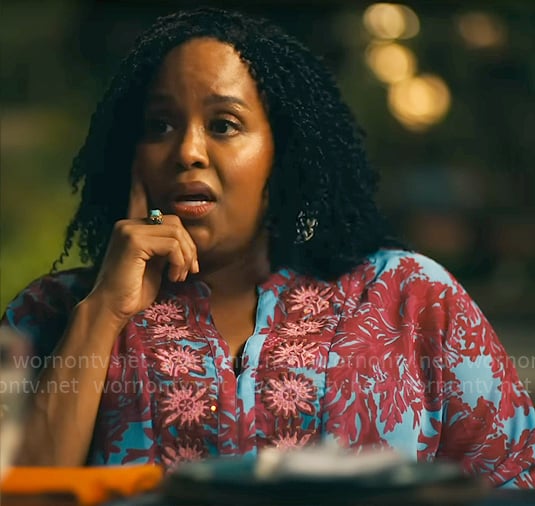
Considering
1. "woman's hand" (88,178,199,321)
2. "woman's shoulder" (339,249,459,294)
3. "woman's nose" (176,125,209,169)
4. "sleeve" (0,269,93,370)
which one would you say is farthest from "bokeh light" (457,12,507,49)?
"sleeve" (0,269,93,370)

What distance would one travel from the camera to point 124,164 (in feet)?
7.38

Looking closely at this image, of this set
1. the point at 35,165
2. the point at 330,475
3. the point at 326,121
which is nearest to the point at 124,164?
the point at 35,165

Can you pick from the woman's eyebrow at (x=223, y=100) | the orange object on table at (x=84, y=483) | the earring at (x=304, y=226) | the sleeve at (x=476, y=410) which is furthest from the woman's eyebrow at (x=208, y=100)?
the orange object on table at (x=84, y=483)

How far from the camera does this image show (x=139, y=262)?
2070 mm

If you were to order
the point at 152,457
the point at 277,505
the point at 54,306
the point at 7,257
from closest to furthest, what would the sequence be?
the point at 277,505
the point at 152,457
the point at 54,306
the point at 7,257

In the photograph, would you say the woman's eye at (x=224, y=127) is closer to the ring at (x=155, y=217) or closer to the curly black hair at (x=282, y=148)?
the curly black hair at (x=282, y=148)

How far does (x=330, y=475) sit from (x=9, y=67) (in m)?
1.62

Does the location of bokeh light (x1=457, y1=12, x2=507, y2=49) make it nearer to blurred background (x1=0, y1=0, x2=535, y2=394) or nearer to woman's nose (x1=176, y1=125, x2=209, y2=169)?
blurred background (x1=0, y1=0, x2=535, y2=394)

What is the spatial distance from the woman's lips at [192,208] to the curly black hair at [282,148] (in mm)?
127

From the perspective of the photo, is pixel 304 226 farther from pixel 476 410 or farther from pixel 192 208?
pixel 476 410

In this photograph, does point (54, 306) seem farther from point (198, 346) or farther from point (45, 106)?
point (45, 106)

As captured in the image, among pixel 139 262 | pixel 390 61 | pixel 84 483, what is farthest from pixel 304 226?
pixel 84 483

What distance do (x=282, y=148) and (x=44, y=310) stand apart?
59cm

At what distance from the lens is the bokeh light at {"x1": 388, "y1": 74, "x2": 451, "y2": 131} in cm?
249
